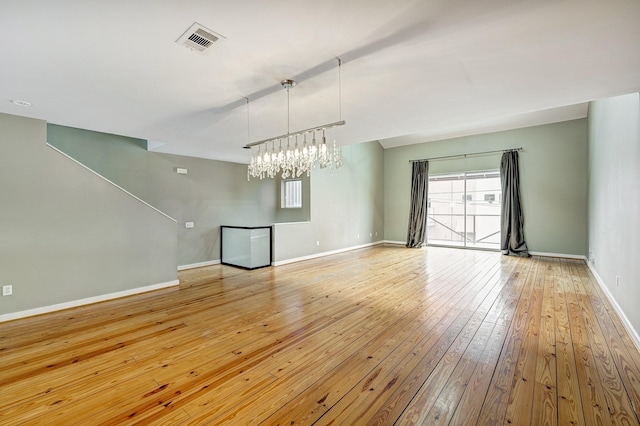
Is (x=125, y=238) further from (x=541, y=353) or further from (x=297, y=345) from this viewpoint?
(x=541, y=353)

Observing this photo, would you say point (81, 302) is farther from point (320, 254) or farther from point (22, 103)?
point (320, 254)

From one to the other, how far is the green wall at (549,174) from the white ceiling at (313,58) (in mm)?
4556

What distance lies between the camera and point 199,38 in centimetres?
200

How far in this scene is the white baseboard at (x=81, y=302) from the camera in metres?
3.30

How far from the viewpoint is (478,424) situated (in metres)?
1.62

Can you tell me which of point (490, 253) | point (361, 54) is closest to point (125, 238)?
point (361, 54)

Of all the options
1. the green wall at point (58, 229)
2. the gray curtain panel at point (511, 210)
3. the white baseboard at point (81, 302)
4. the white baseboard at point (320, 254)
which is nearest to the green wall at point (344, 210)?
the white baseboard at point (320, 254)

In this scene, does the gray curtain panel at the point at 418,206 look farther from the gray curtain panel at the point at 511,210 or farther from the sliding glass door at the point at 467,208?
the gray curtain panel at the point at 511,210

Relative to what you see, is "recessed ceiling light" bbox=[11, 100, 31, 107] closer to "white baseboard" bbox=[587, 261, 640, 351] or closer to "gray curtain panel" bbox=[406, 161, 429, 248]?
"white baseboard" bbox=[587, 261, 640, 351]

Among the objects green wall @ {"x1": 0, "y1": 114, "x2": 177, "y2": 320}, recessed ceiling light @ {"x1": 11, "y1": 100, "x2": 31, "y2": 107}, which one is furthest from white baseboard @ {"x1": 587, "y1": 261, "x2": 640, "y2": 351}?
recessed ceiling light @ {"x1": 11, "y1": 100, "x2": 31, "y2": 107}

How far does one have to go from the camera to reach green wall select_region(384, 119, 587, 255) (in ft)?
21.4

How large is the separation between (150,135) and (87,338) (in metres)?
3.13

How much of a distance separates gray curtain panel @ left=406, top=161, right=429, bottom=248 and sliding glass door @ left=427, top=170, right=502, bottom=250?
35 cm

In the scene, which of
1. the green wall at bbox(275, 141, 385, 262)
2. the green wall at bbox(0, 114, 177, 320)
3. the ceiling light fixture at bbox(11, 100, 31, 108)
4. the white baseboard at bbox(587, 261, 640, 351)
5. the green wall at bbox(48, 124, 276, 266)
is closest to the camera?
the white baseboard at bbox(587, 261, 640, 351)
